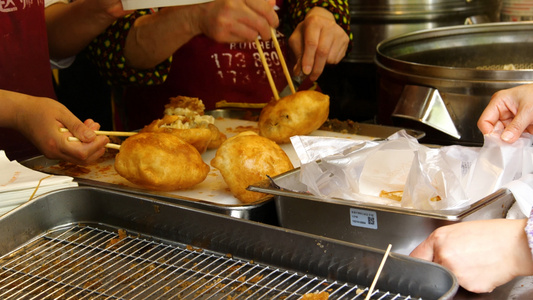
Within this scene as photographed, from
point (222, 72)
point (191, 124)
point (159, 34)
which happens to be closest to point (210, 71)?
point (222, 72)

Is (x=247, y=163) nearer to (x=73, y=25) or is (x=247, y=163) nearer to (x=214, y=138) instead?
(x=214, y=138)

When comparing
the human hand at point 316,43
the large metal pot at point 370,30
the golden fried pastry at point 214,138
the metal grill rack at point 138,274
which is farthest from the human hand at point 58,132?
the large metal pot at point 370,30

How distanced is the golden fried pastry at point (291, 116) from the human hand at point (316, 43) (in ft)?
1.12

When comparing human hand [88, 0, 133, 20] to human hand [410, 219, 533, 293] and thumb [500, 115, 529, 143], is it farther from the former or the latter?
human hand [410, 219, 533, 293]

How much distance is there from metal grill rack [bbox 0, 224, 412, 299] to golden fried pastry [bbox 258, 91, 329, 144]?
3.14ft

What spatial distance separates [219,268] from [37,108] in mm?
1161

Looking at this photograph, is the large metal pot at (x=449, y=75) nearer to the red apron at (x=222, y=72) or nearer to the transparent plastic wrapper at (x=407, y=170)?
the transparent plastic wrapper at (x=407, y=170)

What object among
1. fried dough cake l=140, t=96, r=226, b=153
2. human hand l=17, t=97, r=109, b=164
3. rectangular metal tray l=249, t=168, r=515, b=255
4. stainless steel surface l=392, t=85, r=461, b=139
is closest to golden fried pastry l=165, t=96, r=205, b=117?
fried dough cake l=140, t=96, r=226, b=153

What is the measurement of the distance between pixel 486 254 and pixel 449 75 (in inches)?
43.3

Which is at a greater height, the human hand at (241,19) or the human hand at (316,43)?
the human hand at (241,19)

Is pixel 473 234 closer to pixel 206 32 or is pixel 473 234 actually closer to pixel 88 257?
pixel 88 257

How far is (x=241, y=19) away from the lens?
257cm

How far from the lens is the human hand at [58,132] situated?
2.11 metres

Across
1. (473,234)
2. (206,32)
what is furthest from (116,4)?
(473,234)
